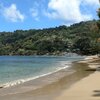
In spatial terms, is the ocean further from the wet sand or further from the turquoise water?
the wet sand

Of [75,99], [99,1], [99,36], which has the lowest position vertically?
[75,99]

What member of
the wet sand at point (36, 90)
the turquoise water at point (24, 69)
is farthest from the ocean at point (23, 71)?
the wet sand at point (36, 90)

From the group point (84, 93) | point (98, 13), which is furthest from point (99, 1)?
point (84, 93)

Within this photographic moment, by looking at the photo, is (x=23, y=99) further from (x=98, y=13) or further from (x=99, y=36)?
(x=99, y=36)

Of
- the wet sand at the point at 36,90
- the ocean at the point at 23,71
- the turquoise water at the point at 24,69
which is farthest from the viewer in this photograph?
the turquoise water at the point at 24,69

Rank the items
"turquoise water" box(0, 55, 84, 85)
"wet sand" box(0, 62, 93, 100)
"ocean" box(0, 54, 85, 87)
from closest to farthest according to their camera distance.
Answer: "wet sand" box(0, 62, 93, 100) < "ocean" box(0, 54, 85, 87) < "turquoise water" box(0, 55, 84, 85)

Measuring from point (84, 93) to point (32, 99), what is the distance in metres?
3.34

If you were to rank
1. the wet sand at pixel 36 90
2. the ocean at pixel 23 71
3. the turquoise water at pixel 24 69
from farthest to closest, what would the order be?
the turquoise water at pixel 24 69 < the ocean at pixel 23 71 < the wet sand at pixel 36 90

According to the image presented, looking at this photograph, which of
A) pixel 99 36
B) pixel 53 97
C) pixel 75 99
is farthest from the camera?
pixel 99 36

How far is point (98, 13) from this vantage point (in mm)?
48812

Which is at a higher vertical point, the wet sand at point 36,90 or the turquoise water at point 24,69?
the wet sand at point 36,90

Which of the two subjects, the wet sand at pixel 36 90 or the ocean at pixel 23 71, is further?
the ocean at pixel 23 71

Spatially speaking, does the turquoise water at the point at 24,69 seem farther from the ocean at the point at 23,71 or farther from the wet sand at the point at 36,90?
the wet sand at the point at 36,90

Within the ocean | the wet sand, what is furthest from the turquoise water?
the wet sand
